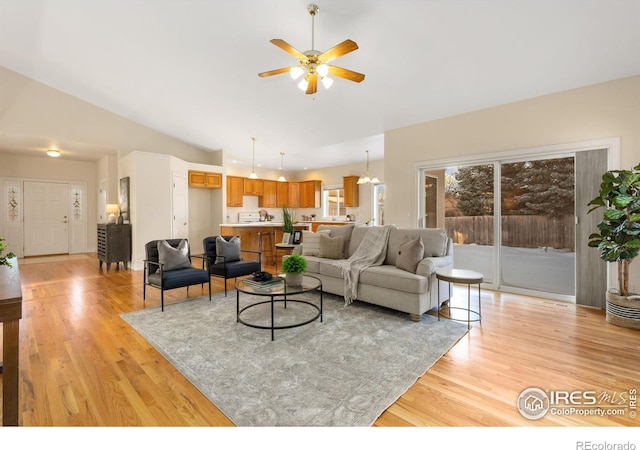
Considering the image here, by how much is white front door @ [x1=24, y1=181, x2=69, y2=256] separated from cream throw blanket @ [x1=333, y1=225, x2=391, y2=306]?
8.47 m

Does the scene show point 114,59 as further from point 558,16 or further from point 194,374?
point 558,16

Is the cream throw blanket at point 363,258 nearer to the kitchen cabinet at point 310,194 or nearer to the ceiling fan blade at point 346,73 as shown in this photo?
the ceiling fan blade at point 346,73

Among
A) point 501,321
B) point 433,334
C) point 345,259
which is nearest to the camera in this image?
point 433,334

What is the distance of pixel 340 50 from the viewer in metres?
2.61

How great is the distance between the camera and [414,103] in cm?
452

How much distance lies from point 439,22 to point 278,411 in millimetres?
3656

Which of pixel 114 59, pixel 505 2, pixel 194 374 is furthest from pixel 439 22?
pixel 114 59

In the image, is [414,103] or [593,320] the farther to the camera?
[414,103]

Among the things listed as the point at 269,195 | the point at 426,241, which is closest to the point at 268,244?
the point at 269,195

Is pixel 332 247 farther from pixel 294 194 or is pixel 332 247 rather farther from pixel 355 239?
pixel 294 194

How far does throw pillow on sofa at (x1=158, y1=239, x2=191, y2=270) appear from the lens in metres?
3.78

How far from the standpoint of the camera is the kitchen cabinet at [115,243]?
6.02 m

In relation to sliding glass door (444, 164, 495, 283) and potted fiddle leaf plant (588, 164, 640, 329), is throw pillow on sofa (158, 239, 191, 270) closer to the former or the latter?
sliding glass door (444, 164, 495, 283)

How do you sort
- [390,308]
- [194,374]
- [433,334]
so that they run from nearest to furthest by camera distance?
1. [194,374]
2. [433,334]
3. [390,308]
